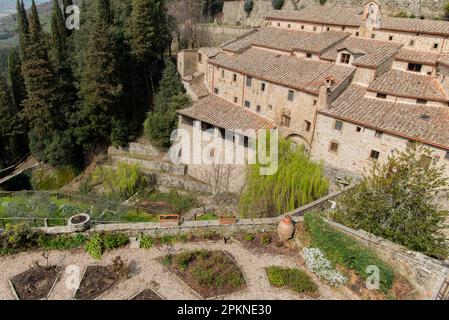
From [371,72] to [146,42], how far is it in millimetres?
19920

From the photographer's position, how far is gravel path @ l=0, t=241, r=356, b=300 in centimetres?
1171

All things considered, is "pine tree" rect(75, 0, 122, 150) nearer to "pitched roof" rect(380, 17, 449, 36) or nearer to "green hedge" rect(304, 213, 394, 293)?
"green hedge" rect(304, 213, 394, 293)

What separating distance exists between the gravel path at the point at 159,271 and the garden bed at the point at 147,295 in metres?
0.17

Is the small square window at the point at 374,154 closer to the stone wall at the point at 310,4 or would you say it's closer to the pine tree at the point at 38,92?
the stone wall at the point at 310,4

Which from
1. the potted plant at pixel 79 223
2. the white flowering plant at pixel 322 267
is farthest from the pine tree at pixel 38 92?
the white flowering plant at pixel 322 267

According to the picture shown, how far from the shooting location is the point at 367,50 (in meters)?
24.4

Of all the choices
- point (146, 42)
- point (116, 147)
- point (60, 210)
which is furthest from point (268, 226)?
point (146, 42)

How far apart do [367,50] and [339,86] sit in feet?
15.2

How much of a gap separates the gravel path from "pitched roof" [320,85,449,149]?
11211 millimetres

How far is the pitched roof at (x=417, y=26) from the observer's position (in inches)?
877

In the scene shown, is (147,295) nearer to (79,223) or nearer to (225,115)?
(79,223)

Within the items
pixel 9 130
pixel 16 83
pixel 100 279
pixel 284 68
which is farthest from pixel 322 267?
pixel 16 83

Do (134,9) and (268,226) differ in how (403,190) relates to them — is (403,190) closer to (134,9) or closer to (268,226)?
(268,226)

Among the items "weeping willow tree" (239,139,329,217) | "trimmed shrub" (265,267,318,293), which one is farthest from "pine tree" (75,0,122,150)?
"trimmed shrub" (265,267,318,293)
